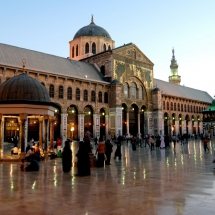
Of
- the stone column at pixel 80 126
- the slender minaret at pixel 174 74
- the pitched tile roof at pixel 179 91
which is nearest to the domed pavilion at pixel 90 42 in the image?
the pitched tile roof at pixel 179 91

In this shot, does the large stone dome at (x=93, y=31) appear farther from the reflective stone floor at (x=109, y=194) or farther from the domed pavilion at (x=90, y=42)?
the reflective stone floor at (x=109, y=194)

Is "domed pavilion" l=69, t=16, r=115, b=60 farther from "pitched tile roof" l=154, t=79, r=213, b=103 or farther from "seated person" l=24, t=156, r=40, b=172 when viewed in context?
"seated person" l=24, t=156, r=40, b=172

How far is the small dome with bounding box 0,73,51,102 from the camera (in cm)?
1491

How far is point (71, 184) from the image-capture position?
26.3 feet

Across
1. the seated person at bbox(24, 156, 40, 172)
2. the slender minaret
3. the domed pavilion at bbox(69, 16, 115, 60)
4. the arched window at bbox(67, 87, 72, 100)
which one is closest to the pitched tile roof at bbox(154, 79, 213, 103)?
the domed pavilion at bbox(69, 16, 115, 60)

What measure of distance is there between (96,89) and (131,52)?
1054 cm

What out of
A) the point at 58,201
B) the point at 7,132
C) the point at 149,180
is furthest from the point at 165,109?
the point at 58,201

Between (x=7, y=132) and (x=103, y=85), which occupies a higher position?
(x=103, y=85)

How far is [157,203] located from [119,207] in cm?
92

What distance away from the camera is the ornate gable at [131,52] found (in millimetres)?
42044

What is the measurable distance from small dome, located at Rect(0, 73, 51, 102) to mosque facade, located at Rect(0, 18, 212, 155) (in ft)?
37.0

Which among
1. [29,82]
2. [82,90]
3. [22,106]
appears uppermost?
[82,90]

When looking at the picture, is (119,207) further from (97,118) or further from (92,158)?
(97,118)

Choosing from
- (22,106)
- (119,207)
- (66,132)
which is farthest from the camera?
(66,132)
